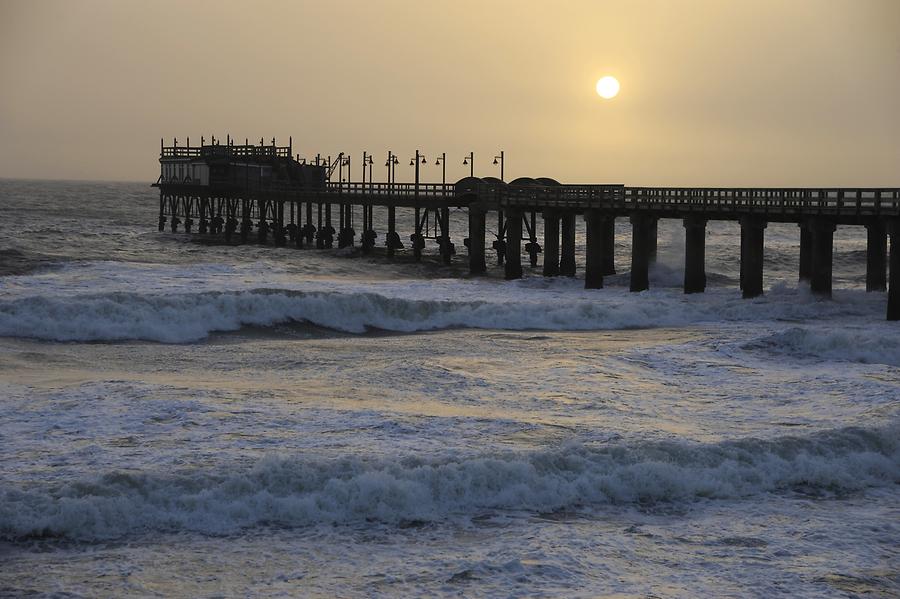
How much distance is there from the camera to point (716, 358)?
2612cm

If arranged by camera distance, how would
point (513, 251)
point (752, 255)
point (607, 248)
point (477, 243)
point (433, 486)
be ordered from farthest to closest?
1. point (477, 243)
2. point (607, 248)
3. point (513, 251)
4. point (752, 255)
5. point (433, 486)

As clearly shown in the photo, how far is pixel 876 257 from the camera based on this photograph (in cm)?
3872

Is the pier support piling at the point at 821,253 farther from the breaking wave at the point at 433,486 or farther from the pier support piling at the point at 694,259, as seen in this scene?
the breaking wave at the point at 433,486

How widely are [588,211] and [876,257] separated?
1071 cm

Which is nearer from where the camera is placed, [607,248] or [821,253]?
[821,253]

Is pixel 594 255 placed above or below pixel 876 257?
below

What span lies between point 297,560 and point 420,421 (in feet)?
19.8

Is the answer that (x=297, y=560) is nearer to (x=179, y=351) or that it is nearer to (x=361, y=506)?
(x=361, y=506)

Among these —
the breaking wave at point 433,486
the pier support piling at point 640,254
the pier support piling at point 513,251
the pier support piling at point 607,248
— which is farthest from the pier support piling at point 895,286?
the pier support piling at point 513,251

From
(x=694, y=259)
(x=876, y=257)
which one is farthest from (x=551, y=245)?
(x=876, y=257)

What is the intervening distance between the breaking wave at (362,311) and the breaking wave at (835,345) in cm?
596

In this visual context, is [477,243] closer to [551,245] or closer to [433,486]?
[551,245]

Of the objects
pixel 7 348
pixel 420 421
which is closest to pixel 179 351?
pixel 7 348

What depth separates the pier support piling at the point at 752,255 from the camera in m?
36.8
